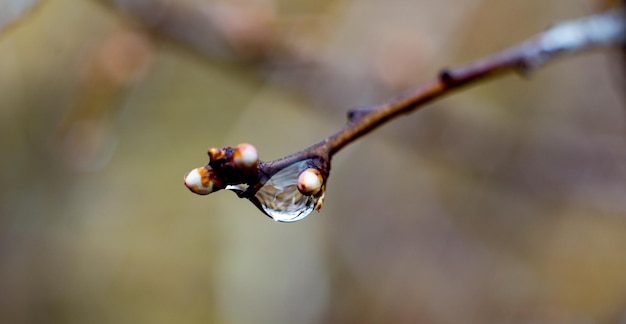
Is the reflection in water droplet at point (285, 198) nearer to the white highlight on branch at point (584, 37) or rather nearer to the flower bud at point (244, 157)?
the flower bud at point (244, 157)

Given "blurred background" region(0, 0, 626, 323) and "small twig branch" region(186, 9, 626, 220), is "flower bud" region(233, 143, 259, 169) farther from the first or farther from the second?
"blurred background" region(0, 0, 626, 323)

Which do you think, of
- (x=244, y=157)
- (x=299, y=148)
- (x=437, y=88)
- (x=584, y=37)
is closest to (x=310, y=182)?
(x=244, y=157)

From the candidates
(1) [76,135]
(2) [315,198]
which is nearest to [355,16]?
(1) [76,135]

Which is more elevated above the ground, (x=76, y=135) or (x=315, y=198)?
(x=76, y=135)

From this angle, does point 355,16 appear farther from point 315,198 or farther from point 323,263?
point 315,198

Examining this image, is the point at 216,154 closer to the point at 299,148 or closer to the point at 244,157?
the point at 244,157

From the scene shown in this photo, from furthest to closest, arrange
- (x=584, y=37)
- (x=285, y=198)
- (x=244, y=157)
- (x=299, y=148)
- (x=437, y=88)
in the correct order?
(x=299, y=148)
(x=584, y=37)
(x=437, y=88)
(x=285, y=198)
(x=244, y=157)

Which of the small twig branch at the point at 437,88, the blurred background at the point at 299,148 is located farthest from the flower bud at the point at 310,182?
the blurred background at the point at 299,148
